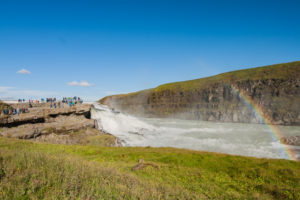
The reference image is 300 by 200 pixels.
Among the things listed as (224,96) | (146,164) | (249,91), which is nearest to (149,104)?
(224,96)

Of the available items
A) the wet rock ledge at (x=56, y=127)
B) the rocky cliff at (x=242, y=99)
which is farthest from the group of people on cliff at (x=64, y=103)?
the rocky cliff at (x=242, y=99)

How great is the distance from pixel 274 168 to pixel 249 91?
105788 millimetres

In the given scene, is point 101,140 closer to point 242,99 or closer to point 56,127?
point 56,127

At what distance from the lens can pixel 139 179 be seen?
8.43 metres

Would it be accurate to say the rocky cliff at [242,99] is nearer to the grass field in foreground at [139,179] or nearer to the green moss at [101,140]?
the green moss at [101,140]

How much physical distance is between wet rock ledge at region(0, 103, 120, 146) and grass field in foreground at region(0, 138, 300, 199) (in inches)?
644

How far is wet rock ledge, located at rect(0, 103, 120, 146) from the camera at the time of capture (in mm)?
26281

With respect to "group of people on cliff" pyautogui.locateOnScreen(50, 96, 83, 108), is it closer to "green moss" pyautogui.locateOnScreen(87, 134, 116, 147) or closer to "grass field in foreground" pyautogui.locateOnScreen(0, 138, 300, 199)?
"green moss" pyautogui.locateOnScreen(87, 134, 116, 147)

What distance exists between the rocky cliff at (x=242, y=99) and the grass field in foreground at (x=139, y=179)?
277 ft

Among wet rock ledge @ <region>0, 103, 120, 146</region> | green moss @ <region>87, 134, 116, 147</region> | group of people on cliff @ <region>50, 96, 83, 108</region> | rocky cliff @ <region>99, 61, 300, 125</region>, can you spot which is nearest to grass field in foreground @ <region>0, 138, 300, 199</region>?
A: green moss @ <region>87, 134, 116, 147</region>

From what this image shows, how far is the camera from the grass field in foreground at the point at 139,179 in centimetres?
541

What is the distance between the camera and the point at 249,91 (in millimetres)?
104938

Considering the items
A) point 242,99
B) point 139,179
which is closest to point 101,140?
point 139,179

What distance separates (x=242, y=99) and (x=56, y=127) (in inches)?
4036
